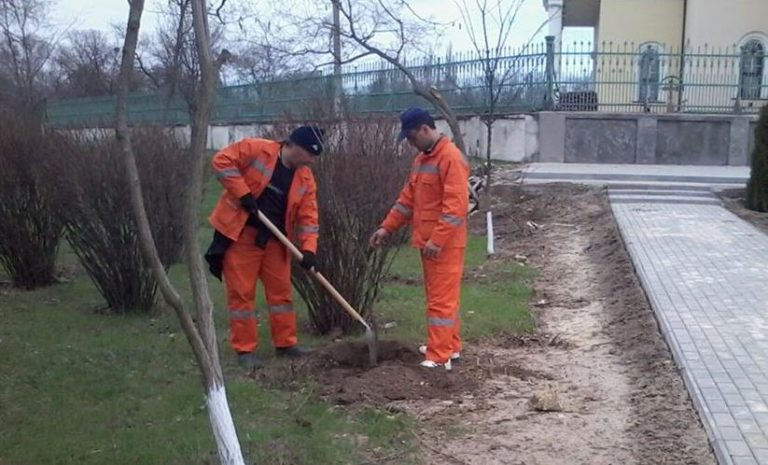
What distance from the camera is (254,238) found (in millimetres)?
5730

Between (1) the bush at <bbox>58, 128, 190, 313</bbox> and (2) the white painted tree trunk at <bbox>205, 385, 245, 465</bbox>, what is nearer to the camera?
(2) the white painted tree trunk at <bbox>205, 385, 245, 465</bbox>

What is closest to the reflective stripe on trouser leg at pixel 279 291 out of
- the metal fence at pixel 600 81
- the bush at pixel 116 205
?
the bush at pixel 116 205

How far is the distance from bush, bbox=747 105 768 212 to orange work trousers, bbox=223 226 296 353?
28.6 feet

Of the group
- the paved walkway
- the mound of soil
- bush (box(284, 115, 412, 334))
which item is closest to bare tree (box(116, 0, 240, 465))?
the mound of soil

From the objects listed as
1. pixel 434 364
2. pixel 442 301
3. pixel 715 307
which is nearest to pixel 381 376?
pixel 434 364

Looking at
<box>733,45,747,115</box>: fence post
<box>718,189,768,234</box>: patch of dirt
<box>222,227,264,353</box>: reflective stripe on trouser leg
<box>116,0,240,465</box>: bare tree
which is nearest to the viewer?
<box>116,0,240,465</box>: bare tree

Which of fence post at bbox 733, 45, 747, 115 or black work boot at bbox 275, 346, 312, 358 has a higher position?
fence post at bbox 733, 45, 747, 115

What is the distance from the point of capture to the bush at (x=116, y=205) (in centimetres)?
724

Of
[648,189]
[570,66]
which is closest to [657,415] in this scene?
[648,189]

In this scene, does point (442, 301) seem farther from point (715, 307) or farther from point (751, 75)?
Answer: point (751, 75)

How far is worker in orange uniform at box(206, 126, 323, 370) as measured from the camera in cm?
562

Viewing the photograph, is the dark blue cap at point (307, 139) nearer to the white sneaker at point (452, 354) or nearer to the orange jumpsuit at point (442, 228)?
the orange jumpsuit at point (442, 228)

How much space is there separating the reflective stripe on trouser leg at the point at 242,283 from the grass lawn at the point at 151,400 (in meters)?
0.22

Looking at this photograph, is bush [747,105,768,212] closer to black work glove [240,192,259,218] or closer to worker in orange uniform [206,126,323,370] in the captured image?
worker in orange uniform [206,126,323,370]
